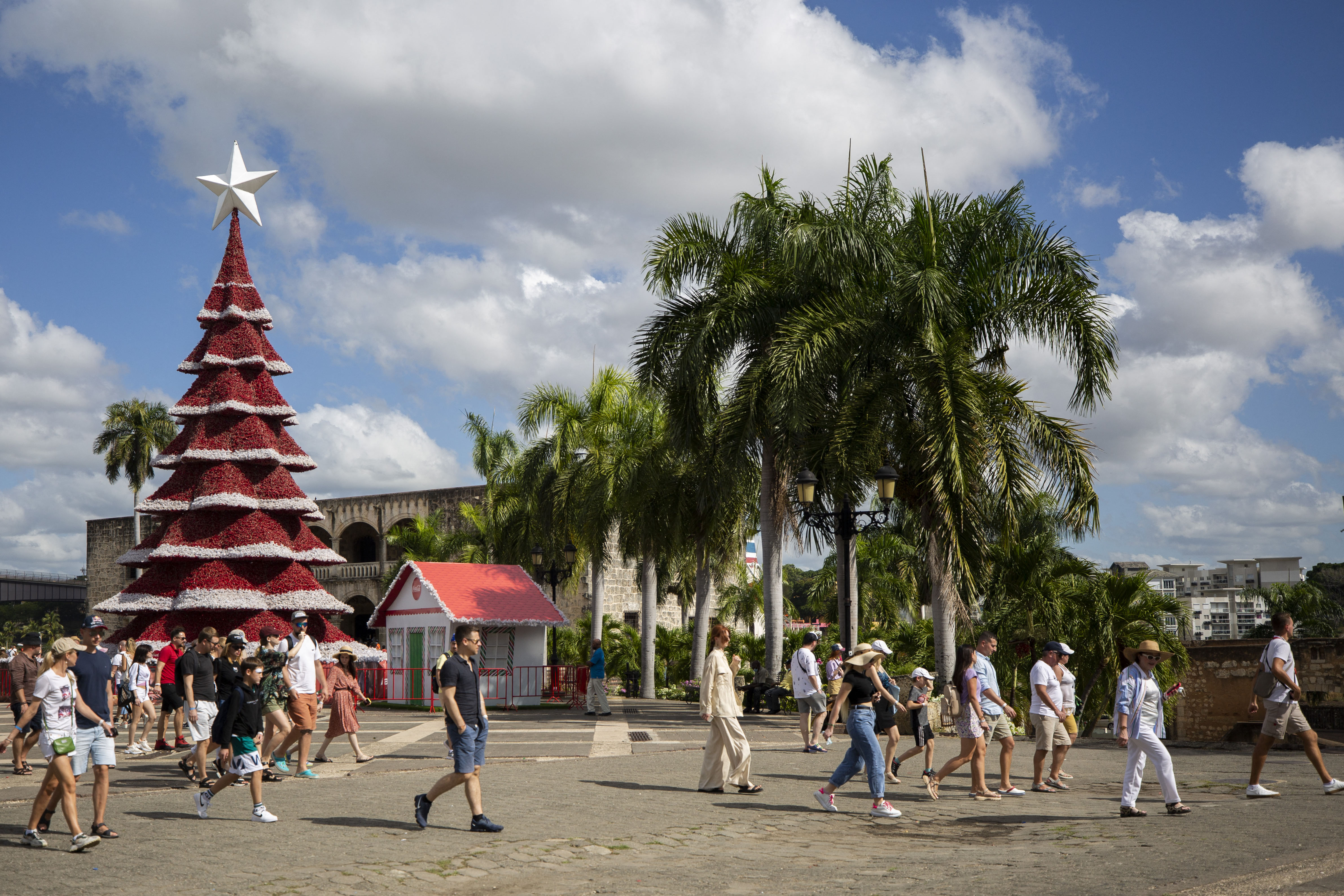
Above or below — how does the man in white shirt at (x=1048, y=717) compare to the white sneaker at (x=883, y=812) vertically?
above

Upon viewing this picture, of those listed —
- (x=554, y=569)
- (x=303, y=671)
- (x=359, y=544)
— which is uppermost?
(x=359, y=544)

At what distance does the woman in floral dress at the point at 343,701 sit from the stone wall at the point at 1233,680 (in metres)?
18.2

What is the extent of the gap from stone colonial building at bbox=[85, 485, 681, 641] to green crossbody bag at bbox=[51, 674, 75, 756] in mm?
27658

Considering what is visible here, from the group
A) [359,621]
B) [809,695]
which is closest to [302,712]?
[809,695]

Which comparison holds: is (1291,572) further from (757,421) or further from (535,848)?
(535,848)

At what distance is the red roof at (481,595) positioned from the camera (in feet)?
78.5

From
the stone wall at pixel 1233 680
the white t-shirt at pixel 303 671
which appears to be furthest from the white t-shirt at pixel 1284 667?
the stone wall at pixel 1233 680

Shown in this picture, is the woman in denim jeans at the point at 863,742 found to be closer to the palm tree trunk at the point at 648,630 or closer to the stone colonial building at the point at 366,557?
the palm tree trunk at the point at 648,630

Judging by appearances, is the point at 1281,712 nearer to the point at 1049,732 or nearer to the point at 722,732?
the point at 1049,732

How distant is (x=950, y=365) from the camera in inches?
674

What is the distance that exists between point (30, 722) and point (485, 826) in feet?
11.2

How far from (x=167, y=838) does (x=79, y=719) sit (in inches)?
42.1

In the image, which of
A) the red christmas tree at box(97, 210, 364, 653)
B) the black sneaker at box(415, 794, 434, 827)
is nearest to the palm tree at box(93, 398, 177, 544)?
the red christmas tree at box(97, 210, 364, 653)

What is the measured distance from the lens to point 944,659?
17375 millimetres
